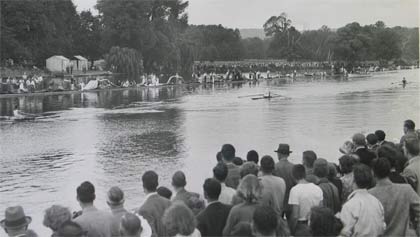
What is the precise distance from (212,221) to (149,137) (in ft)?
57.2

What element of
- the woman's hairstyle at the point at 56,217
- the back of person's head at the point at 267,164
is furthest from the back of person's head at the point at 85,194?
the back of person's head at the point at 267,164

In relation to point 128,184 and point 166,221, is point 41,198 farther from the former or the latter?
point 166,221

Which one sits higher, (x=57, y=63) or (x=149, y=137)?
(x=57, y=63)

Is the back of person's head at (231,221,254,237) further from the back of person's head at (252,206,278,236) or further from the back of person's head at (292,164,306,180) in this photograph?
the back of person's head at (292,164,306,180)

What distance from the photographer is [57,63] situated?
80.4m

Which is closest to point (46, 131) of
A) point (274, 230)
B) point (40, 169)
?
point (40, 169)

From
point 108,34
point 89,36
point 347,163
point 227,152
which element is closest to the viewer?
point 347,163

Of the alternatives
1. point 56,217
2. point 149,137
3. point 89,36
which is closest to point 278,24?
point 89,36

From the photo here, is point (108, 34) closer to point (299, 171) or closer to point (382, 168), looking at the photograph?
point (299, 171)

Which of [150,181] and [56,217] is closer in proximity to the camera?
[56,217]

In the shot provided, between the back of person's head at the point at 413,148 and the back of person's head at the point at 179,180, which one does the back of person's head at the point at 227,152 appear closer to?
the back of person's head at the point at 179,180

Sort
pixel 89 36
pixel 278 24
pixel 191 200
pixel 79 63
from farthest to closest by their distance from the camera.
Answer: pixel 278 24, pixel 89 36, pixel 79 63, pixel 191 200

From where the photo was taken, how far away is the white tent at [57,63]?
80.1 m

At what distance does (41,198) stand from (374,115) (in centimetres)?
2044
